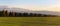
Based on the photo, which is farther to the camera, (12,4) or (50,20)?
(12,4)

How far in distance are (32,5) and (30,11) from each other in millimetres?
86

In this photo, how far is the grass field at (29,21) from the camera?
1416 mm

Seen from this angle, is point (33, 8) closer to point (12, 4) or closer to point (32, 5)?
point (32, 5)

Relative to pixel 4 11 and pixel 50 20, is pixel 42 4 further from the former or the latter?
pixel 4 11

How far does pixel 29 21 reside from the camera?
1.42m

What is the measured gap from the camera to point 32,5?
60.2 inches

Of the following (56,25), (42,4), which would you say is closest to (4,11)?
(42,4)

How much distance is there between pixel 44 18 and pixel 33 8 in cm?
19

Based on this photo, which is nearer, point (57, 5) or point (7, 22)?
point (7, 22)

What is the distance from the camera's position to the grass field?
1.42 m

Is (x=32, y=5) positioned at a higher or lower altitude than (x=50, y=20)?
higher

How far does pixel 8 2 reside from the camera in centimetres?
153

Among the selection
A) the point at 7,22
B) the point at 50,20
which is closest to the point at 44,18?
the point at 50,20

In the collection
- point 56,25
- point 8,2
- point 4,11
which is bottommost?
point 56,25
